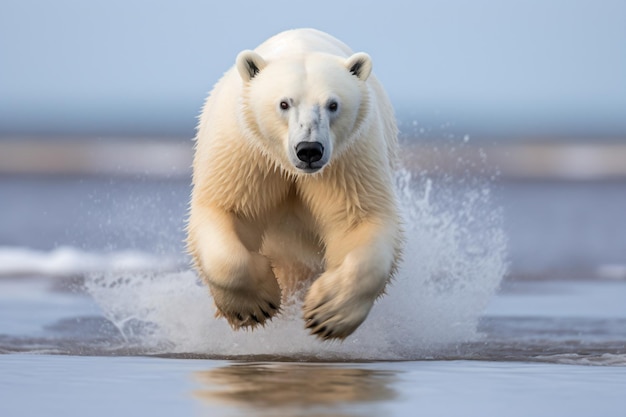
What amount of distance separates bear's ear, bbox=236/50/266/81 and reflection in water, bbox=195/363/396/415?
43.8 inches

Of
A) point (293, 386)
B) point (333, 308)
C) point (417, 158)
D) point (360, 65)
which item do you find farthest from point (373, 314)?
point (417, 158)

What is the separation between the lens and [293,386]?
4453 millimetres

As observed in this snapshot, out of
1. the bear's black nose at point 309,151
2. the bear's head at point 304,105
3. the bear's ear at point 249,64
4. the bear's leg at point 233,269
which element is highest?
the bear's ear at point 249,64

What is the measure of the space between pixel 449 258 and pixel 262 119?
2349 mm

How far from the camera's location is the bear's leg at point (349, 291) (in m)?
5.35

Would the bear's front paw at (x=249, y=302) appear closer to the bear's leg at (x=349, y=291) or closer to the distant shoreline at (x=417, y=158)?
the bear's leg at (x=349, y=291)

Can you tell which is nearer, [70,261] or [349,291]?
[349,291]

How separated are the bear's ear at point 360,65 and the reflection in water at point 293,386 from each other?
114cm

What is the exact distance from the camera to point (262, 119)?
5402 mm

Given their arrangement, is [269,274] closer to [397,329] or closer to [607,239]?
[397,329]

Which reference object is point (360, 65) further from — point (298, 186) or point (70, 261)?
point (70, 261)

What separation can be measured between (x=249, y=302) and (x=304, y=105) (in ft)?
2.81

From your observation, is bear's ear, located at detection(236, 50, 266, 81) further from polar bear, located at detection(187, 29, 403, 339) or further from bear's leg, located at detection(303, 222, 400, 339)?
bear's leg, located at detection(303, 222, 400, 339)

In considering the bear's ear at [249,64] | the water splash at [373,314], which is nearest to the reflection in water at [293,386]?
the water splash at [373,314]
